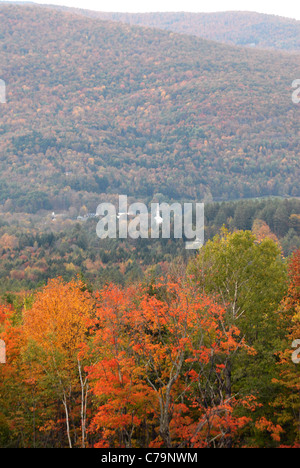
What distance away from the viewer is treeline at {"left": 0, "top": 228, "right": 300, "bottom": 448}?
85.3ft

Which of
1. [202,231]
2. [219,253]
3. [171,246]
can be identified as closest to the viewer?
[219,253]

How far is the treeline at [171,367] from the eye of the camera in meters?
26.0

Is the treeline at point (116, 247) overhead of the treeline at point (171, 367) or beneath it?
beneath

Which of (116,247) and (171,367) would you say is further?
(116,247)

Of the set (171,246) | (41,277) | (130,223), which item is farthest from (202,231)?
Answer: (41,277)

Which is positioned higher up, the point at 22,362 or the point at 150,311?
the point at 150,311

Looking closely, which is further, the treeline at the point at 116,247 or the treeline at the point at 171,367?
the treeline at the point at 116,247

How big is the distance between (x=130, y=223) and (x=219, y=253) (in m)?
138

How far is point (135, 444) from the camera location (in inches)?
1109

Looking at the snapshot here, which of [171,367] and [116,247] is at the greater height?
[171,367]

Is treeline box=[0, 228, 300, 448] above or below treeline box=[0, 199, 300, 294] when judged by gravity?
above

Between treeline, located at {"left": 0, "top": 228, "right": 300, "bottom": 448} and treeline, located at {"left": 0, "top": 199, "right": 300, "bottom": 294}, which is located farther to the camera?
treeline, located at {"left": 0, "top": 199, "right": 300, "bottom": 294}

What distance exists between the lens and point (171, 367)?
29484 millimetres
